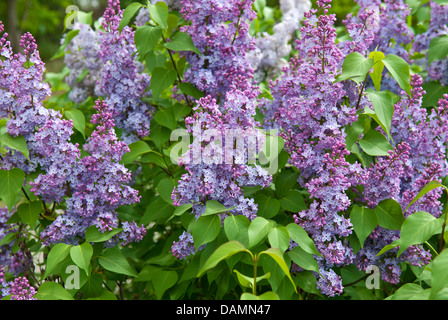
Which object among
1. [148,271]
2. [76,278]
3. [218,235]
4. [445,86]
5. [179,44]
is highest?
[179,44]

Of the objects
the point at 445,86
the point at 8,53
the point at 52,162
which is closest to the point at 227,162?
the point at 52,162

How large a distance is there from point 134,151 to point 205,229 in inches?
28.1

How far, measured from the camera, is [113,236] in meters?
2.67


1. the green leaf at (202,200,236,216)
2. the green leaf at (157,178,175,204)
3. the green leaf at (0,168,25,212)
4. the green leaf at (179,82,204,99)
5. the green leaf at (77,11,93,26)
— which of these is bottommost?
the green leaf at (157,178,175,204)

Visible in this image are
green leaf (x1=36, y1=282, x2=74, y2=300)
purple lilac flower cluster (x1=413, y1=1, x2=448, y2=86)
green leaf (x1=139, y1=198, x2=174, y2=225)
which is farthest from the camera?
purple lilac flower cluster (x1=413, y1=1, x2=448, y2=86)

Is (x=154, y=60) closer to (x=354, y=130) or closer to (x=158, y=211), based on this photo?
(x=158, y=211)

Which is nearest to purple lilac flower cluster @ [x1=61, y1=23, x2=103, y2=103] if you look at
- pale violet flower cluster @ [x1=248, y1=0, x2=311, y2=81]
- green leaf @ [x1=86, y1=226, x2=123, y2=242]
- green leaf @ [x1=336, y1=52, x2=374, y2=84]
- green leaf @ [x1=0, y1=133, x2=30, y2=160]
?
pale violet flower cluster @ [x1=248, y1=0, x2=311, y2=81]

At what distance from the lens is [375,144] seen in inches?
97.0

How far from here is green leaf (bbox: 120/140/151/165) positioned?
106 inches

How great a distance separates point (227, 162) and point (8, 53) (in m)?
1.19

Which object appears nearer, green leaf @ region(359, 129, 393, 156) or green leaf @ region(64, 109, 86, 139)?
green leaf @ region(359, 129, 393, 156)

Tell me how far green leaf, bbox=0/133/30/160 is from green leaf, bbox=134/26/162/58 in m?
0.74

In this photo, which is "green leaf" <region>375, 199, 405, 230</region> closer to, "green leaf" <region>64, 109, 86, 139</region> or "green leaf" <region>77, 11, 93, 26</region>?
"green leaf" <region>64, 109, 86, 139</region>
